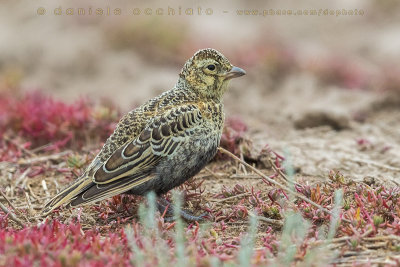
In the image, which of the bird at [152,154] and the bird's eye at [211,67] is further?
the bird's eye at [211,67]

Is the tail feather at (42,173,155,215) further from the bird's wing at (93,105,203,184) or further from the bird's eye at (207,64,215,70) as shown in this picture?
the bird's eye at (207,64,215,70)

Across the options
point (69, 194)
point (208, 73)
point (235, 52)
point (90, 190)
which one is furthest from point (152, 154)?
point (235, 52)

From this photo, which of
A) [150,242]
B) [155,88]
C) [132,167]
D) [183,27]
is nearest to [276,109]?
[155,88]

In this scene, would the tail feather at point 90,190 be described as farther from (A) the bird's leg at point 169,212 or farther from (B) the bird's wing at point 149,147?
(A) the bird's leg at point 169,212

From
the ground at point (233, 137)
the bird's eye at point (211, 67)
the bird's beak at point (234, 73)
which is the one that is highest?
the bird's eye at point (211, 67)

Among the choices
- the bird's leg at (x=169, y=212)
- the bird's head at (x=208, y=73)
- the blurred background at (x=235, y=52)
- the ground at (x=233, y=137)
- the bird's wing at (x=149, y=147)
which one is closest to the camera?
the ground at (x=233, y=137)

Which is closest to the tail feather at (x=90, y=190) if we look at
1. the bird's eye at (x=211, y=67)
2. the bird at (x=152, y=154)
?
the bird at (x=152, y=154)

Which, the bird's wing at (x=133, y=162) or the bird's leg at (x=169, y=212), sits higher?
the bird's wing at (x=133, y=162)
